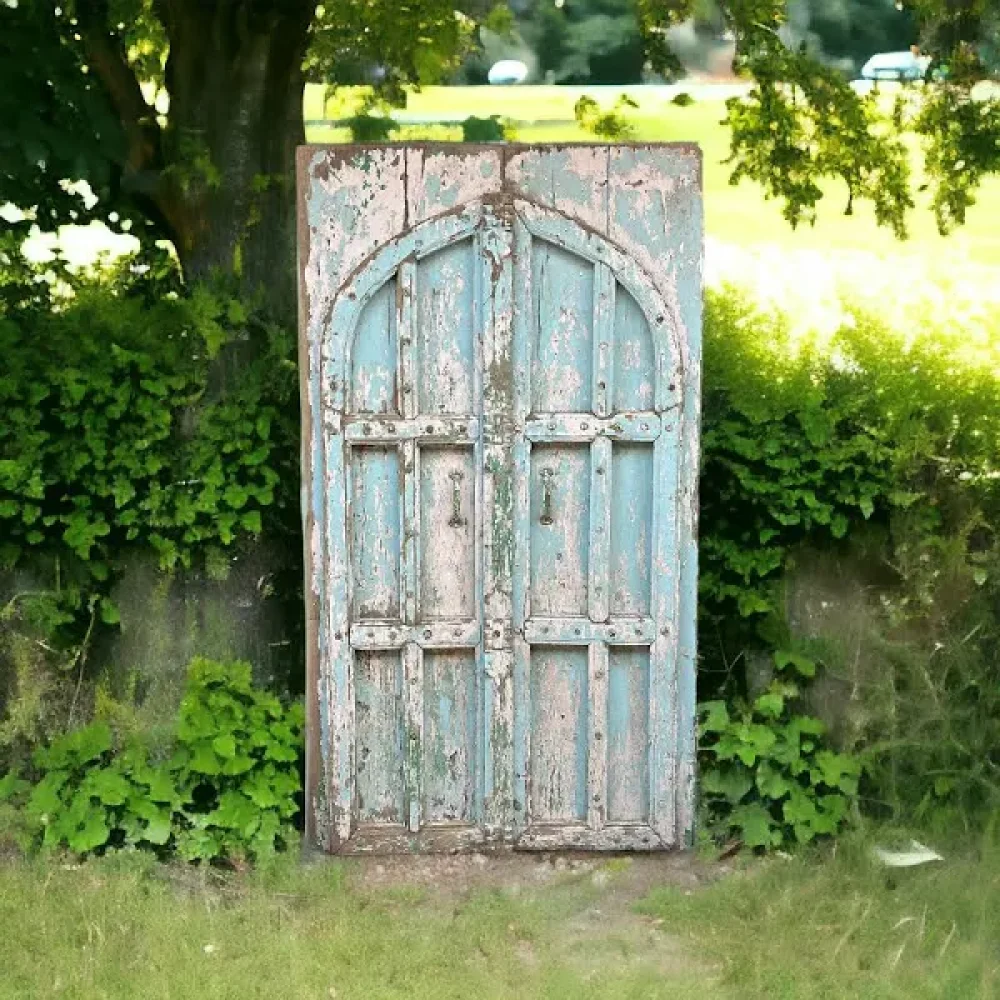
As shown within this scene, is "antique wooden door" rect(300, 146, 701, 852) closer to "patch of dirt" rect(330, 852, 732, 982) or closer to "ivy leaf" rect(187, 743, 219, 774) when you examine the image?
"patch of dirt" rect(330, 852, 732, 982)

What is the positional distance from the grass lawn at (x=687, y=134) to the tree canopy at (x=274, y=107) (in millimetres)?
223

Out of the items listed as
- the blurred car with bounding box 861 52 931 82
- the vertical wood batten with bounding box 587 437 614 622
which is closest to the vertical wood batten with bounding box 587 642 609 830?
the vertical wood batten with bounding box 587 437 614 622

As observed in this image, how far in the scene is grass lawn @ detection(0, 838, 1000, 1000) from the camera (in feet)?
14.0

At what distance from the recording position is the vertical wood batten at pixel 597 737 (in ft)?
16.4

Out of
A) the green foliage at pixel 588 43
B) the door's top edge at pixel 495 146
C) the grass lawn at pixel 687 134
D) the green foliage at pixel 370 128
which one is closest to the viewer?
the door's top edge at pixel 495 146

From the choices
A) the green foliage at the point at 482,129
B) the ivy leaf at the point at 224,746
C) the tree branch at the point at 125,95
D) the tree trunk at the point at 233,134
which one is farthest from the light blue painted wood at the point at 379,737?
the tree branch at the point at 125,95

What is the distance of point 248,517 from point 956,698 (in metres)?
2.53

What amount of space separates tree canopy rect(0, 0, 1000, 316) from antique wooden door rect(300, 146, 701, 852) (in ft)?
3.45

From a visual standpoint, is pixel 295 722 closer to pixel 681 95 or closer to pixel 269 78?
pixel 269 78

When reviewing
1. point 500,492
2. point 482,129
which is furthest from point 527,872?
point 482,129

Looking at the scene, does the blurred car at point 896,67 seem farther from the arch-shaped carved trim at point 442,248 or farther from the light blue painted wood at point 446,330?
the light blue painted wood at point 446,330

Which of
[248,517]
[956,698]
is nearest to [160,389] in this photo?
[248,517]

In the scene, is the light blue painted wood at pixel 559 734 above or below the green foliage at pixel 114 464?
below

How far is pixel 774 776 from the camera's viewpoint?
5188 millimetres
